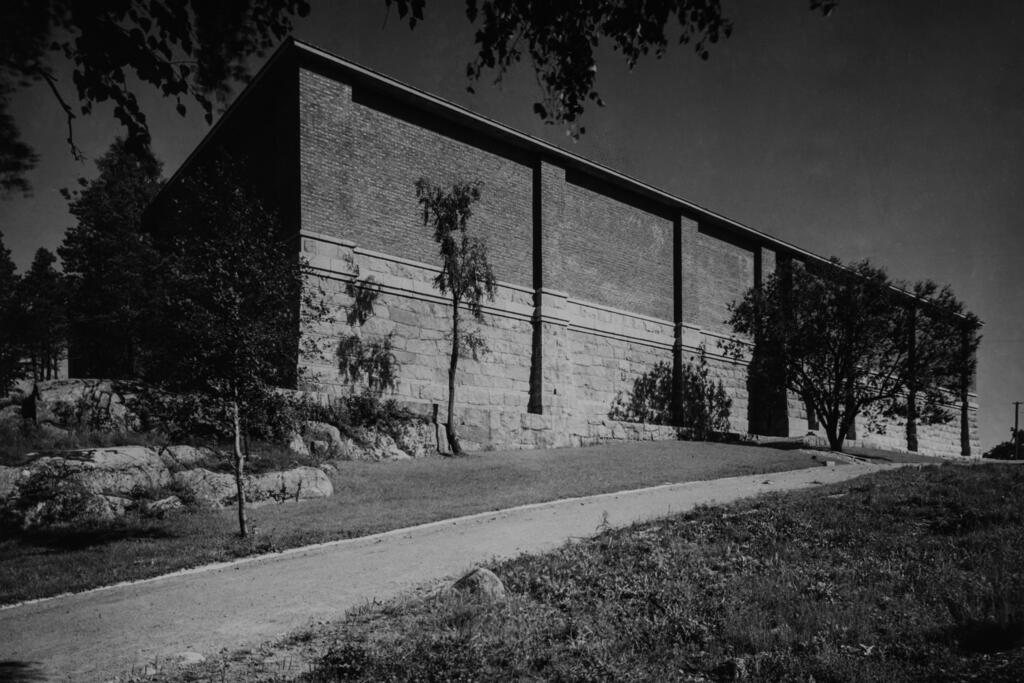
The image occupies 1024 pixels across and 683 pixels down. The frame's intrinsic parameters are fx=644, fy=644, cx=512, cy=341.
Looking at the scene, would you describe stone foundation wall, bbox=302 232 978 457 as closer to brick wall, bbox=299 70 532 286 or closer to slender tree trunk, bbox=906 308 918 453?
brick wall, bbox=299 70 532 286

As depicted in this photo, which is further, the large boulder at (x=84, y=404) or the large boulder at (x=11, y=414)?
the large boulder at (x=84, y=404)

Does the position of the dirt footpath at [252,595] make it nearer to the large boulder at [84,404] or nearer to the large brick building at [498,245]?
the large boulder at [84,404]

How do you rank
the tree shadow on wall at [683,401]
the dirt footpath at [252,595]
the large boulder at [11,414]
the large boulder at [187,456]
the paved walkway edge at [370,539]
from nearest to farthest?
the dirt footpath at [252,595] → the paved walkway edge at [370,539] → the large boulder at [187,456] → the large boulder at [11,414] → the tree shadow on wall at [683,401]

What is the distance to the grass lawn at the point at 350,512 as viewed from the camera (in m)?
8.47

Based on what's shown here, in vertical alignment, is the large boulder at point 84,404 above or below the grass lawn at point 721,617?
above

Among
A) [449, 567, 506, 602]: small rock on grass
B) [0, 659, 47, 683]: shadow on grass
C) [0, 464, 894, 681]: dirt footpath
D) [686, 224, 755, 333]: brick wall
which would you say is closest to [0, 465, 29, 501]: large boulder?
[0, 464, 894, 681]: dirt footpath

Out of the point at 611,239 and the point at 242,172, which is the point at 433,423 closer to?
the point at 242,172

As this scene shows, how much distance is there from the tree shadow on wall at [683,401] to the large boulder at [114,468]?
54.6 feet

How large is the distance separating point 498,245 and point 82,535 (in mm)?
15451

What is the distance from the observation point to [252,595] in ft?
22.6

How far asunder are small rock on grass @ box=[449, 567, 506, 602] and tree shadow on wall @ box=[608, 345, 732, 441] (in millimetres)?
18931

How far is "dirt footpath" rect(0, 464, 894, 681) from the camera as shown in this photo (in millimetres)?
5344

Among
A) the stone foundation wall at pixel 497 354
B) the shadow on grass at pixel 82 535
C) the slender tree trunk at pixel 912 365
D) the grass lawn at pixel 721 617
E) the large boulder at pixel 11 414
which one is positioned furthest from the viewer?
the slender tree trunk at pixel 912 365

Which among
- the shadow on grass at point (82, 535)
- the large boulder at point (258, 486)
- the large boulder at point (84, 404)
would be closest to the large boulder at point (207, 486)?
the large boulder at point (258, 486)
